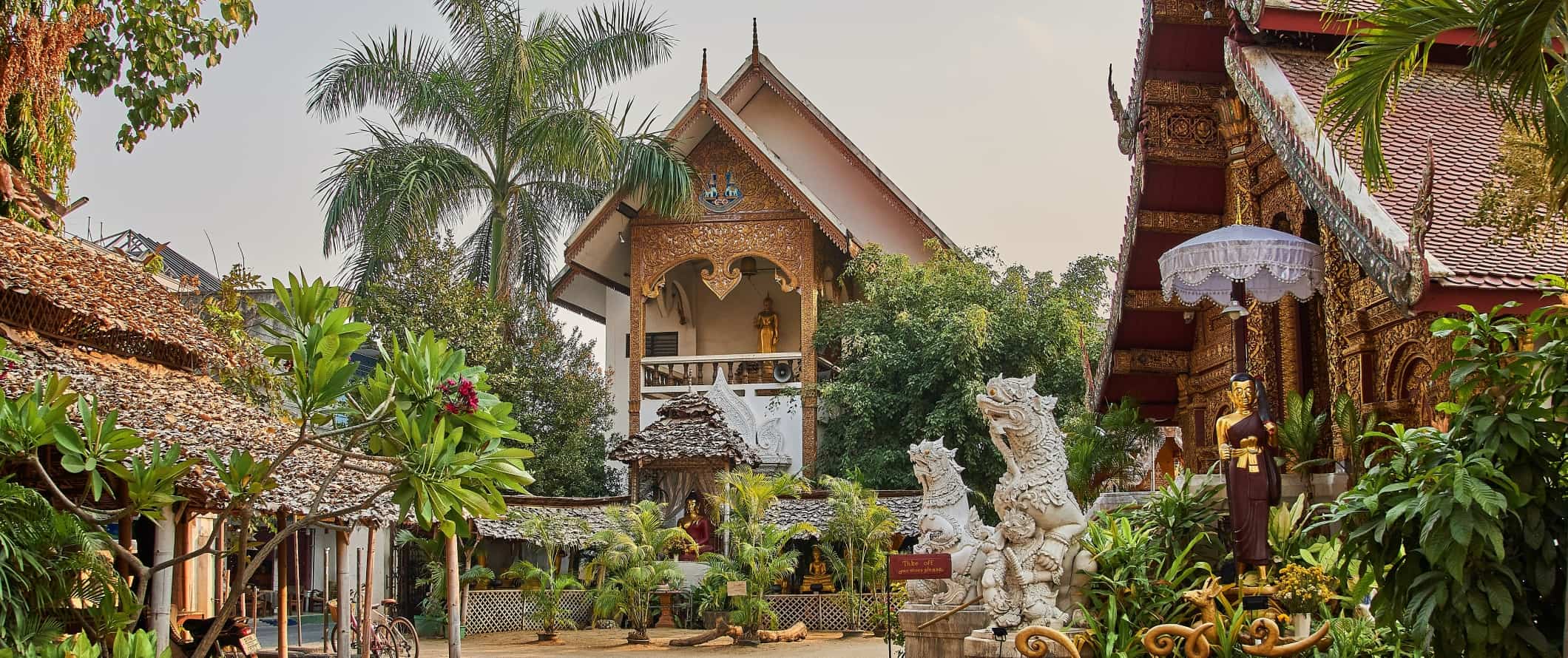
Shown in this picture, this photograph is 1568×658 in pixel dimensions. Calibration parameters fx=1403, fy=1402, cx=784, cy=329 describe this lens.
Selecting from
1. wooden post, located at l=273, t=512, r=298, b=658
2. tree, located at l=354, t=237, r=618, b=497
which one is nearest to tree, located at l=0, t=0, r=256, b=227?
wooden post, located at l=273, t=512, r=298, b=658

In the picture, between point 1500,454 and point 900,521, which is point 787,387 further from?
point 1500,454

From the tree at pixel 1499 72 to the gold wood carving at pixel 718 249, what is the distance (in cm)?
1748

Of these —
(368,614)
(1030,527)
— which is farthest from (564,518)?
(1030,527)

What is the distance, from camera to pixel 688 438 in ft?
71.2

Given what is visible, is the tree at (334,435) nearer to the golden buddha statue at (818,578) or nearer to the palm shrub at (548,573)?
the palm shrub at (548,573)

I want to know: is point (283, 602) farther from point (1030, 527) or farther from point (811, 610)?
point (811, 610)

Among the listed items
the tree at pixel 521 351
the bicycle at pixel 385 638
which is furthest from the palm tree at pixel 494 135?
the bicycle at pixel 385 638

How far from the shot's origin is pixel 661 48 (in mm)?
24094

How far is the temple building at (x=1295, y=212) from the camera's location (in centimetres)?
855

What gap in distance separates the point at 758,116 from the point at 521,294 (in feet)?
17.7

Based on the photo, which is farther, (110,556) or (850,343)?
(850,343)

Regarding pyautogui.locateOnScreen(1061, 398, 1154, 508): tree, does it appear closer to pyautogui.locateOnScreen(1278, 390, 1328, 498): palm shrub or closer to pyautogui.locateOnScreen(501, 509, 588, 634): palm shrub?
pyautogui.locateOnScreen(1278, 390, 1328, 498): palm shrub

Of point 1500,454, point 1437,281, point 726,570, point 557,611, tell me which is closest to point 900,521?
point 726,570

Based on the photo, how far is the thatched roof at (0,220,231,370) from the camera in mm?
10297
